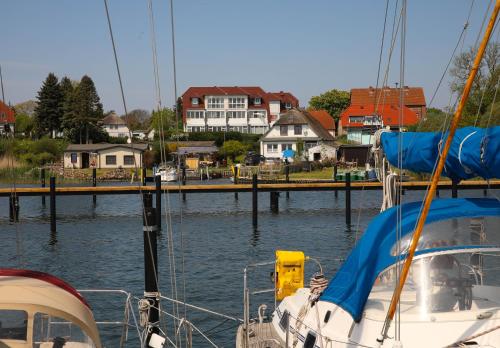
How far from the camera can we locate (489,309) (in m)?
7.57

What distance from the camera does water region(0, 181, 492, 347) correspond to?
62.8 ft

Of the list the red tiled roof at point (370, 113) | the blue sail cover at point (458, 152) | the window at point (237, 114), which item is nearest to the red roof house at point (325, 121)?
the red tiled roof at point (370, 113)

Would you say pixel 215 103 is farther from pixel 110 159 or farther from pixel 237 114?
pixel 110 159

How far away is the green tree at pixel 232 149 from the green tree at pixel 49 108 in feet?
97.7

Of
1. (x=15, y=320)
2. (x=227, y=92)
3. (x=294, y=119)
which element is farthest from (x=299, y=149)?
(x=15, y=320)

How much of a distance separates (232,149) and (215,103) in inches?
1033

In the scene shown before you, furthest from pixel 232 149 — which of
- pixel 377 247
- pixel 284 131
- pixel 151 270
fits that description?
pixel 377 247

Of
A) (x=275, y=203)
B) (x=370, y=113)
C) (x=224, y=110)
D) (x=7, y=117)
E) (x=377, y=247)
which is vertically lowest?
(x=275, y=203)

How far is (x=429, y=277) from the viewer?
25.3 ft

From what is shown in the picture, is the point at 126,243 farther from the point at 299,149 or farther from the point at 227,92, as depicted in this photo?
the point at 227,92

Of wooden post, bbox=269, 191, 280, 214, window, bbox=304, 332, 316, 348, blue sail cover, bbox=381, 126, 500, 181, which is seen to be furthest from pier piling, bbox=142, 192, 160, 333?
wooden post, bbox=269, 191, 280, 214

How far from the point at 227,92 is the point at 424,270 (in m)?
110

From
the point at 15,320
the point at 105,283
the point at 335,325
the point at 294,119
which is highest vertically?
the point at 294,119

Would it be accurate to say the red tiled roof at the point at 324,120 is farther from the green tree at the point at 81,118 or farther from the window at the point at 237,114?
the green tree at the point at 81,118
